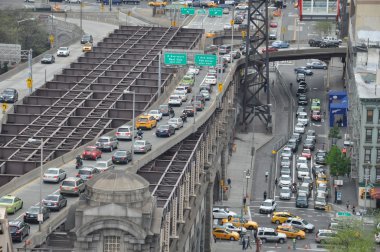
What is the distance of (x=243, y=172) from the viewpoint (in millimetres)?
188625

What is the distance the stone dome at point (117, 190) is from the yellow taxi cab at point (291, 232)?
5619 cm

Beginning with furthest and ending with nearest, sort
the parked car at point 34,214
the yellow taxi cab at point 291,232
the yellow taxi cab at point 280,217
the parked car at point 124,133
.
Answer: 1. the yellow taxi cab at point 280,217
2. the yellow taxi cab at point 291,232
3. the parked car at point 124,133
4. the parked car at point 34,214

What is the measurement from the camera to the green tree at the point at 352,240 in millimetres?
140875

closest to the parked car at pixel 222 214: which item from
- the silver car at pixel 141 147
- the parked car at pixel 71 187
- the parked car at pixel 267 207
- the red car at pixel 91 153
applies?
the parked car at pixel 267 207

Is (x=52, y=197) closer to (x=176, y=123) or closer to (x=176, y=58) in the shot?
(x=176, y=123)

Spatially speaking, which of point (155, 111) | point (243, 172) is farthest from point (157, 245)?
point (243, 172)

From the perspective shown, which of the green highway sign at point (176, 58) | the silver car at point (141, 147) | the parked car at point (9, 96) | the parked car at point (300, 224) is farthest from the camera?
the green highway sign at point (176, 58)

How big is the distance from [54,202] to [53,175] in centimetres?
1171

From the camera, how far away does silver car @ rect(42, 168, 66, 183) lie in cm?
12988

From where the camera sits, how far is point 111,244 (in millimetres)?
100625

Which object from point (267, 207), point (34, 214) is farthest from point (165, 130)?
point (34, 214)

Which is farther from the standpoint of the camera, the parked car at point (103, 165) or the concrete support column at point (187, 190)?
the concrete support column at point (187, 190)

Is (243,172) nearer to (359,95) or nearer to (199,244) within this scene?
(359,95)

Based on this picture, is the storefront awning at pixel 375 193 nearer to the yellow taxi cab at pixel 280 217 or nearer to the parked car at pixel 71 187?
the yellow taxi cab at pixel 280 217
